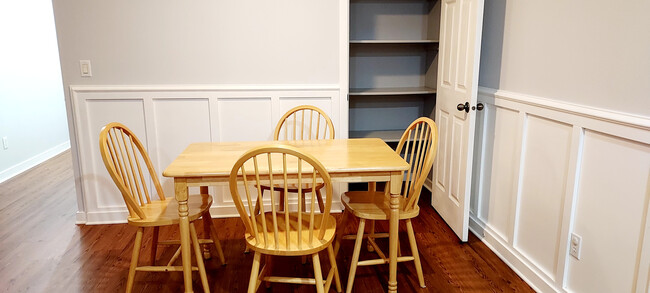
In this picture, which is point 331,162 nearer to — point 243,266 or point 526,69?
point 243,266

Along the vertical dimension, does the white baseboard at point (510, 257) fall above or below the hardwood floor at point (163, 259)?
above

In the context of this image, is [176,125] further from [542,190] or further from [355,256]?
[542,190]

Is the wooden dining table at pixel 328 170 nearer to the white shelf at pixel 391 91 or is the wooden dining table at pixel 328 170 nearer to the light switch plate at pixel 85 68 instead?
the light switch plate at pixel 85 68

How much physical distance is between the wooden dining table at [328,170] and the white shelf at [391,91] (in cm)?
128

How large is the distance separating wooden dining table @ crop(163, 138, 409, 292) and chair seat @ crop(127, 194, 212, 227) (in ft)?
0.41

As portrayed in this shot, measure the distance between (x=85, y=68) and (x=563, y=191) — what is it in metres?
2.83

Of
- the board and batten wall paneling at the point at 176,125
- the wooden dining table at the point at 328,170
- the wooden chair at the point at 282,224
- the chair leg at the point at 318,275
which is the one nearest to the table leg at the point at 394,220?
the wooden dining table at the point at 328,170

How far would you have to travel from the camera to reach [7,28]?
14.3 feet

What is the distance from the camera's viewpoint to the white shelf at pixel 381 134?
3.74 m

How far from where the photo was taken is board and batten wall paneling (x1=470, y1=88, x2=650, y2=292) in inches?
67.9

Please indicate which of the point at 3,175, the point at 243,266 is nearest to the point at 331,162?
the point at 243,266

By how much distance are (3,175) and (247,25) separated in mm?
2887

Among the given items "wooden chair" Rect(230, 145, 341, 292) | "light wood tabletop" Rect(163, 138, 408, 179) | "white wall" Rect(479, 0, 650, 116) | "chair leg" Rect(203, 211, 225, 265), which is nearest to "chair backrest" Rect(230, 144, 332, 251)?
"wooden chair" Rect(230, 145, 341, 292)

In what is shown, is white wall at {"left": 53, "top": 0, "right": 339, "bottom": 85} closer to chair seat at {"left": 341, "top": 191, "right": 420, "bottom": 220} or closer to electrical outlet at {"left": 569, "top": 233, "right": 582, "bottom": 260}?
chair seat at {"left": 341, "top": 191, "right": 420, "bottom": 220}
